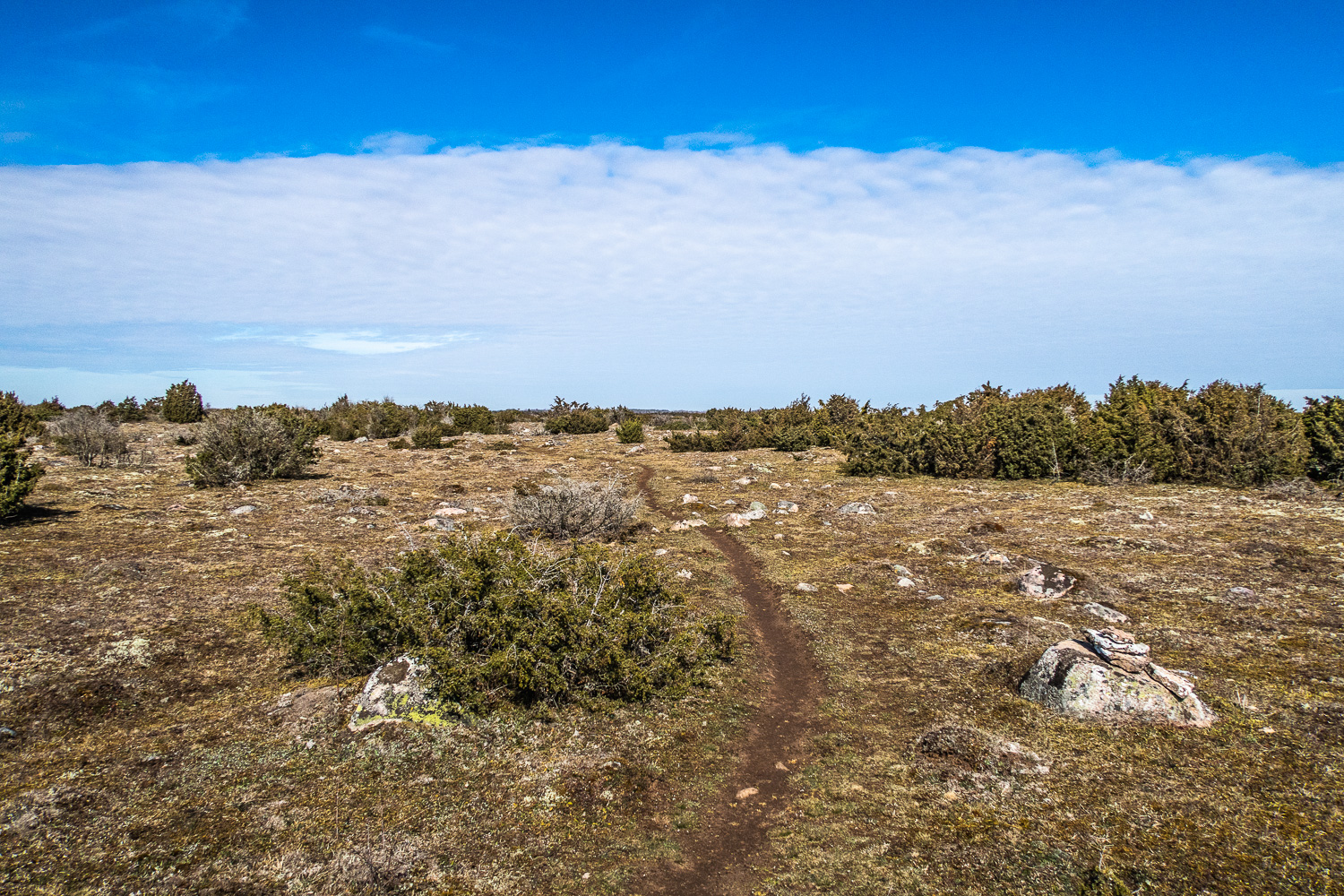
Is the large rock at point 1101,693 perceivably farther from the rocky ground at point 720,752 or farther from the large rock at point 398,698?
the large rock at point 398,698

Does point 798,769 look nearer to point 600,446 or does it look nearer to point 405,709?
point 405,709

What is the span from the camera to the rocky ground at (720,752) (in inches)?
151

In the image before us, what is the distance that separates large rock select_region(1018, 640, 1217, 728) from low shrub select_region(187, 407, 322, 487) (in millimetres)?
16616

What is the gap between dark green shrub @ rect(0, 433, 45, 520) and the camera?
31.7 feet

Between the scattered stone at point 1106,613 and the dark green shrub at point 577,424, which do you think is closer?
the scattered stone at point 1106,613

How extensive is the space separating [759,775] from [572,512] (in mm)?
7608

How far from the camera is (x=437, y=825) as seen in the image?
4.22 metres

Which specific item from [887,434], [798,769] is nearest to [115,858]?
[798,769]

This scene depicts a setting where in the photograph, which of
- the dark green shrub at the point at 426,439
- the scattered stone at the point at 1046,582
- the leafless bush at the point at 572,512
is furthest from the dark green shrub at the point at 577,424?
the scattered stone at the point at 1046,582

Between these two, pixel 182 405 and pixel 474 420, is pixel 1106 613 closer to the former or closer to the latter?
pixel 474 420

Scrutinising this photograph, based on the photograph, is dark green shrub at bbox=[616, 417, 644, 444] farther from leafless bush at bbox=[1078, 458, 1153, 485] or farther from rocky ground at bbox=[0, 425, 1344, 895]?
rocky ground at bbox=[0, 425, 1344, 895]

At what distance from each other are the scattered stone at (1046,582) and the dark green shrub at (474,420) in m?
31.7

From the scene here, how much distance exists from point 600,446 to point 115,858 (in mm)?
27136

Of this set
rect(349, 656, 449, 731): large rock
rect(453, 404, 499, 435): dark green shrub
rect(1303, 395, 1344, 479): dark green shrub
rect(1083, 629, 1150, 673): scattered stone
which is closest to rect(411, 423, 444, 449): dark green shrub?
rect(453, 404, 499, 435): dark green shrub
